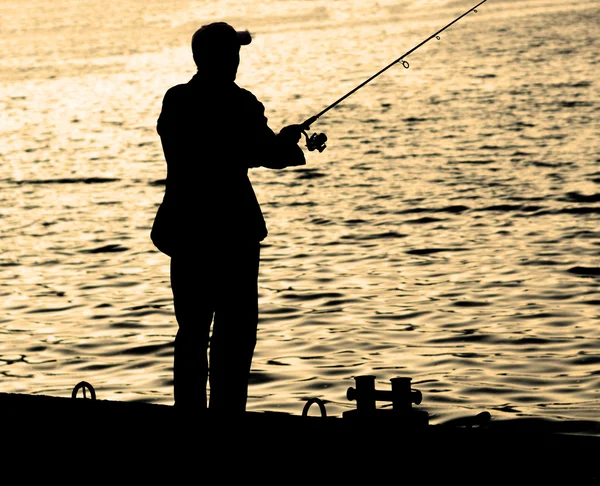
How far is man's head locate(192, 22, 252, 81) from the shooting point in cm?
495

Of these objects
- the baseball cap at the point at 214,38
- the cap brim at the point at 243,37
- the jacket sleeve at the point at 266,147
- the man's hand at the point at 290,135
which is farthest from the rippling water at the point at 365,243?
the baseball cap at the point at 214,38

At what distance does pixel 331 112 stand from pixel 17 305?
19150mm

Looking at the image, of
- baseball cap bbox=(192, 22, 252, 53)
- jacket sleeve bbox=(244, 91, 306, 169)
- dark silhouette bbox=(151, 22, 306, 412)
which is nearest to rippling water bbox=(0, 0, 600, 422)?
dark silhouette bbox=(151, 22, 306, 412)

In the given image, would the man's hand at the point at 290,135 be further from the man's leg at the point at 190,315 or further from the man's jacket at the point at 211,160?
the man's leg at the point at 190,315

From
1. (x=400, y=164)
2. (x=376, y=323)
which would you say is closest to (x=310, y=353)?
(x=376, y=323)

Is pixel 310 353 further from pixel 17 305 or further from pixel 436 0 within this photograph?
pixel 436 0

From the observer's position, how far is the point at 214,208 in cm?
504

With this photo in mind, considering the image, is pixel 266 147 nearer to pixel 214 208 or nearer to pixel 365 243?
pixel 214 208

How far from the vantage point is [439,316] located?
1047 cm

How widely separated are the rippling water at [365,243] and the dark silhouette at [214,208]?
2.85 metres

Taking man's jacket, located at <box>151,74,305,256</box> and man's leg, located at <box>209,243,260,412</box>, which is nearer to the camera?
man's jacket, located at <box>151,74,305,256</box>

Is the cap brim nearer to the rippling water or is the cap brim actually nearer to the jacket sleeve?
the jacket sleeve

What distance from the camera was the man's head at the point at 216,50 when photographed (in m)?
4.95

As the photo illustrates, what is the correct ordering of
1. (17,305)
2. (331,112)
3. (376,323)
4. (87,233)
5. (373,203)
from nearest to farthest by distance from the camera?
(376,323), (17,305), (87,233), (373,203), (331,112)
